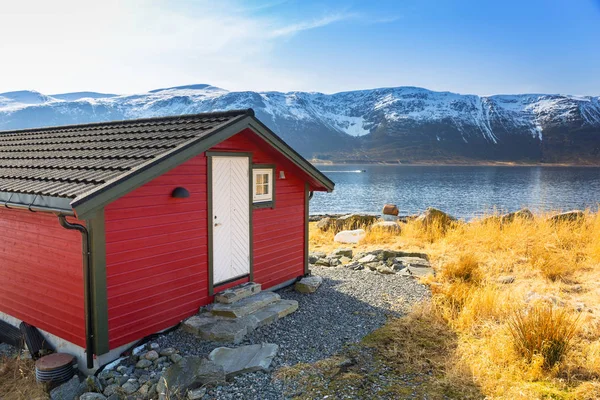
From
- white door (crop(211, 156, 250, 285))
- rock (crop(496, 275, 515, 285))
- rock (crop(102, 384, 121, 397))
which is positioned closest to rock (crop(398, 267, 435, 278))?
rock (crop(496, 275, 515, 285))

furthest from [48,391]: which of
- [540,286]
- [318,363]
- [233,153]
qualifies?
[540,286]

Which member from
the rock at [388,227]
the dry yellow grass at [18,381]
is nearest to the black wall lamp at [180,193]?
the dry yellow grass at [18,381]

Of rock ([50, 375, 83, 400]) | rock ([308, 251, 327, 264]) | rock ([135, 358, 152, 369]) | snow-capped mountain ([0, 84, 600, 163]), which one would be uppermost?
snow-capped mountain ([0, 84, 600, 163])

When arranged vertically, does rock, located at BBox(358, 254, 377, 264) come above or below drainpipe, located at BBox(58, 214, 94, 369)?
below

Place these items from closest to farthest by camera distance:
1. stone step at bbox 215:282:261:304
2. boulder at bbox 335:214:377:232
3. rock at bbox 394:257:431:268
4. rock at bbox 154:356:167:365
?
rock at bbox 154:356:167:365
stone step at bbox 215:282:261:304
rock at bbox 394:257:431:268
boulder at bbox 335:214:377:232

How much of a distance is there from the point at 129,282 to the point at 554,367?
5.13 meters

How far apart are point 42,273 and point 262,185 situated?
3701 mm

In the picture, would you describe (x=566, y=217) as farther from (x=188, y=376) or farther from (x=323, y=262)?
(x=188, y=376)

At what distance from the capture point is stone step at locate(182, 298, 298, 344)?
18.9 feet

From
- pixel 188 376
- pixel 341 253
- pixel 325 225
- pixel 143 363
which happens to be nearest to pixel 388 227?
pixel 325 225

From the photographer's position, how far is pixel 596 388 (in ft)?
14.8

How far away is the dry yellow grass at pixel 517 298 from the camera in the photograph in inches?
190

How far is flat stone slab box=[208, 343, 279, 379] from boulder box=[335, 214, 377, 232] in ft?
40.7

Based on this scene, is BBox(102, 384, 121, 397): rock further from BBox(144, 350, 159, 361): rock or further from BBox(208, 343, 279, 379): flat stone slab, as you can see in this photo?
BBox(208, 343, 279, 379): flat stone slab
